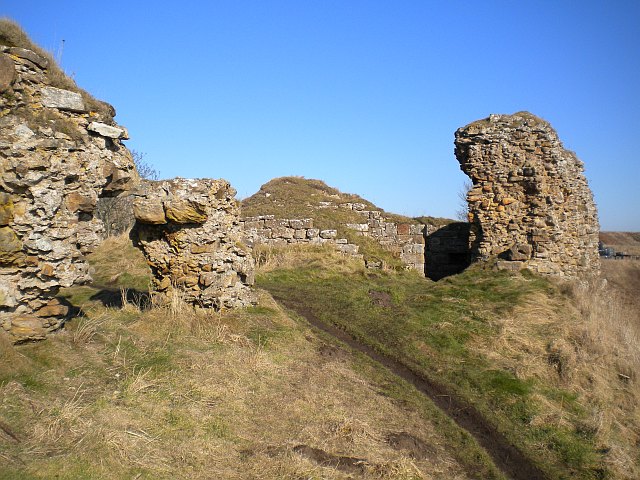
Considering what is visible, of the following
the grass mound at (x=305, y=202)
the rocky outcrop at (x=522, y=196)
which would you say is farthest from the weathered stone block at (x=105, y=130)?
the rocky outcrop at (x=522, y=196)

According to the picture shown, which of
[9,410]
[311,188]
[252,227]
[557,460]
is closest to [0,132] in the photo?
[9,410]

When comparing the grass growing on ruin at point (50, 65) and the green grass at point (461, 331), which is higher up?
the grass growing on ruin at point (50, 65)

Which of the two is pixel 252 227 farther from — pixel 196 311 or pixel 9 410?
pixel 9 410

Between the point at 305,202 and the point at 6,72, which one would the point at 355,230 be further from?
the point at 6,72

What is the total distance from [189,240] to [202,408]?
4.28 m

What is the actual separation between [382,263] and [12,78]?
522 inches

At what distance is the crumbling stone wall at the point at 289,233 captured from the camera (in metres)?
19.0

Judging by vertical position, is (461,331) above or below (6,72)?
below

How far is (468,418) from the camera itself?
841 cm

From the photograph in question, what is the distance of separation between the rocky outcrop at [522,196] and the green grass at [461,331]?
3.69 feet

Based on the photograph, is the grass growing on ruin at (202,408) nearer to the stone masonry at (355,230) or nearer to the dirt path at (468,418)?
the dirt path at (468,418)

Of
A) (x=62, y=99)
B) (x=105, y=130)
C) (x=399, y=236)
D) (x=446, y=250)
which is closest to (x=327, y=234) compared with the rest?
(x=399, y=236)

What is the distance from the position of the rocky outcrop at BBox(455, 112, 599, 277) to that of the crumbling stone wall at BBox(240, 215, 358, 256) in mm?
4523

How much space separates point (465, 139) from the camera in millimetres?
17406
